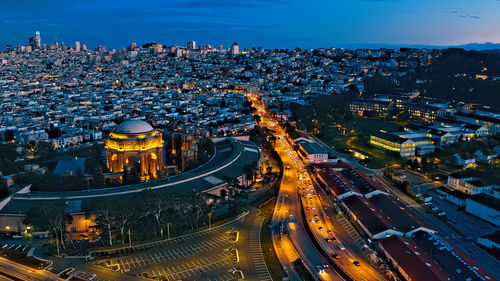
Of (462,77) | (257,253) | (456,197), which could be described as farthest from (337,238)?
(462,77)

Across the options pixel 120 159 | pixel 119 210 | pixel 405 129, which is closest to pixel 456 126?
pixel 405 129

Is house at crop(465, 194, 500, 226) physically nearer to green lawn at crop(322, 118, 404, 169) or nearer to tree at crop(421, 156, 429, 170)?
tree at crop(421, 156, 429, 170)

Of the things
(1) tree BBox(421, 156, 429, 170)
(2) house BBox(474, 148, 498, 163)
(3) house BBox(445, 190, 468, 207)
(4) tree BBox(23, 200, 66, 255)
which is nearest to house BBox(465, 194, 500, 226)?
(3) house BBox(445, 190, 468, 207)

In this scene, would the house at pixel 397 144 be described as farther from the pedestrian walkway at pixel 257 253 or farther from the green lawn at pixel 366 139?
the pedestrian walkway at pixel 257 253

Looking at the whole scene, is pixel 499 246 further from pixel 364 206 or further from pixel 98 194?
pixel 98 194

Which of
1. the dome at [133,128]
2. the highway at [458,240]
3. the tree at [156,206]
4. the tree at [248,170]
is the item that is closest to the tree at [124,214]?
the tree at [156,206]

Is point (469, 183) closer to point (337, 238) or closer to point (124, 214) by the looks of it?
point (337, 238)
